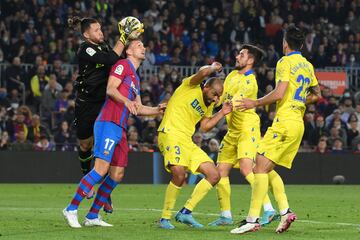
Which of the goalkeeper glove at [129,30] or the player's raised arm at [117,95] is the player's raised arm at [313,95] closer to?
the player's raised arm at [117,95]

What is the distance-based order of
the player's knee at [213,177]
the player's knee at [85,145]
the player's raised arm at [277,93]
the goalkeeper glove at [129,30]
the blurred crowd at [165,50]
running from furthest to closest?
the blurred crowd at [165,50], the player's knee at [85,145], the goalkeeper glove at [129,30], the player's knee at [213,177], the player's raised arm at [277,93]

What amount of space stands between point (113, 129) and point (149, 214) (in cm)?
280

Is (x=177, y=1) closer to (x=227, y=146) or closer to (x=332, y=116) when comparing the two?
(x=332, y=116)

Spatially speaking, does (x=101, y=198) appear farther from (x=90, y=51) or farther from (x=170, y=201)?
(x=90, y=51)

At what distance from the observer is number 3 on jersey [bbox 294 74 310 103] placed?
1227 centimetres

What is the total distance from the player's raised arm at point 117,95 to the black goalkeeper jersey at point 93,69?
78 cm

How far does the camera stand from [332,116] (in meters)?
28.5

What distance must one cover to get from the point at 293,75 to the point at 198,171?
167 cm

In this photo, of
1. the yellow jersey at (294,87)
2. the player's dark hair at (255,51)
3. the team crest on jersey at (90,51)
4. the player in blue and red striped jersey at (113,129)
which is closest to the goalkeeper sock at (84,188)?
the player in blue and red striped jersey at (113,129)

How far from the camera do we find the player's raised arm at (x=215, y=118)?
39.8ft

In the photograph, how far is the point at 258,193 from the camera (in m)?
12.0

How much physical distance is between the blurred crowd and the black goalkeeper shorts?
10753 millimetres

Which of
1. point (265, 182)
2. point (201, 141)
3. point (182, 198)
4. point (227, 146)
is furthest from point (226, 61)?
point (265, 182)

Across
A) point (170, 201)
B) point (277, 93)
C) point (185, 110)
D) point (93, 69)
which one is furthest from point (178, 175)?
point (93, 69)
